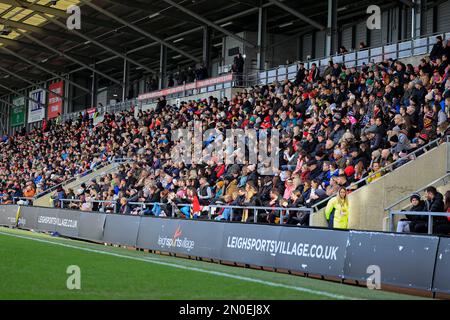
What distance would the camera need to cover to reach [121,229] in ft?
62.5

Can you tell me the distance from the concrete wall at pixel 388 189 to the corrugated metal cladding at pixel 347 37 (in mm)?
25571

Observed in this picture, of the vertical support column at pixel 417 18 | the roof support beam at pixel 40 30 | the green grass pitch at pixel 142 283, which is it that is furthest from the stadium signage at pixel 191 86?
the green grass pitch at pixel 142 283

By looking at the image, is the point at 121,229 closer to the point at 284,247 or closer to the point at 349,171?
the point at 349,171

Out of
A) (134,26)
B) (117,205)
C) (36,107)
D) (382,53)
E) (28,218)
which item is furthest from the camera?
(36,107)

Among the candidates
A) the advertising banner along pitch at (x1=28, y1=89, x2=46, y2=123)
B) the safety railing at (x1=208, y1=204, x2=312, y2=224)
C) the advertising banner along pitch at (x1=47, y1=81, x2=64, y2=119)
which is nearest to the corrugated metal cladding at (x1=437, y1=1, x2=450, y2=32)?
the safety railing at (x1=208, y1=204, x2=312, y2=224)

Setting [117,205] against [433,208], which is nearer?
[433,208]

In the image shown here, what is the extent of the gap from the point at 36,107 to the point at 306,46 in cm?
3140

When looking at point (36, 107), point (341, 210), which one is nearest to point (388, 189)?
point (341, 210)

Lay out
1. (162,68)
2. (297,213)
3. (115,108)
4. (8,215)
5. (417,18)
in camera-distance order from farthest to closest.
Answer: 1. (115,108)
2. (162,68)
3. (417,18)
4. (8,215)
5. (297,213)

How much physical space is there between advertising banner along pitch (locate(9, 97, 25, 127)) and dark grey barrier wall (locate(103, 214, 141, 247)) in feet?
166

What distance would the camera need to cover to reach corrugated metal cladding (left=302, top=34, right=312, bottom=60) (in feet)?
141

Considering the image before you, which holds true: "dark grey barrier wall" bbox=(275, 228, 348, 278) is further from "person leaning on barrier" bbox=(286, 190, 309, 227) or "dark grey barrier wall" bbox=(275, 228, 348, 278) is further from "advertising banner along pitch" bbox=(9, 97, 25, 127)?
"advertising banner along pitch" bbox=(9, 97, 25, 127)

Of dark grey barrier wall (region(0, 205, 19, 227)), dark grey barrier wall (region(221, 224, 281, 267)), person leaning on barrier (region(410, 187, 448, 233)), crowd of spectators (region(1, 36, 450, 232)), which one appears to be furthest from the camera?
dark grey barrier wall (region(0, 205, 19, 227))

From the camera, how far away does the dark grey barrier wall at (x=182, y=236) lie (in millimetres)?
15195
